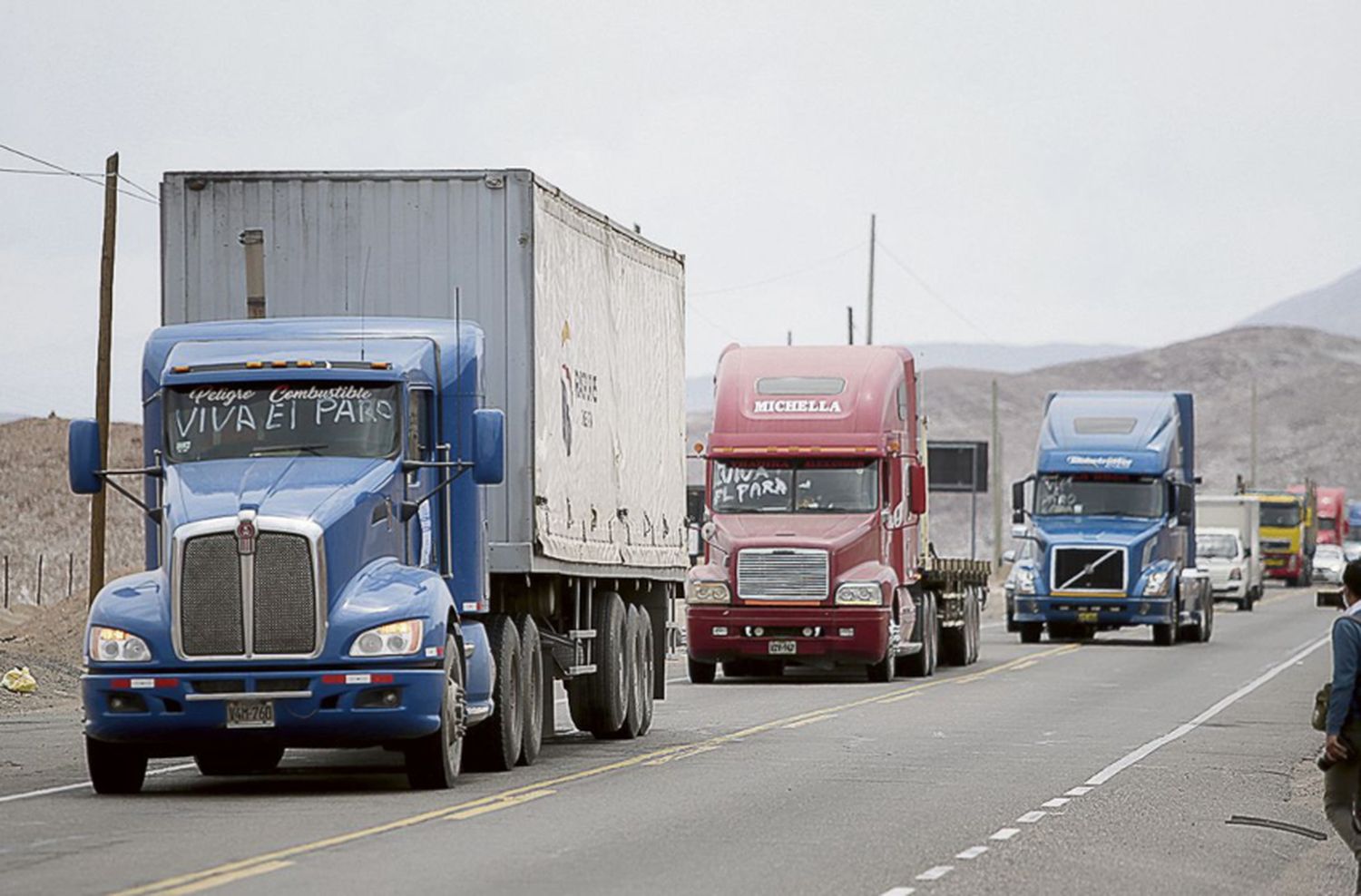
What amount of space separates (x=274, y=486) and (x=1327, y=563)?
8978 cm

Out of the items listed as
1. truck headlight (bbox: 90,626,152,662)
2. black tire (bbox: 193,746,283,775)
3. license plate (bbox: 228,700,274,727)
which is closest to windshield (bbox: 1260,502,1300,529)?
black tire (bbox: 193,746,283,775)

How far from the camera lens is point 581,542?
20.8 meters

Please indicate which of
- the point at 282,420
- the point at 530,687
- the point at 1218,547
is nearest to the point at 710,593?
the point at 530,687

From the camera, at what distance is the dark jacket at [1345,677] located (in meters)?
12.0

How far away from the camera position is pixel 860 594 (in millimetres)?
32688

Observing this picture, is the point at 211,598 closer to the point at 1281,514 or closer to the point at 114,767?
the point at 114,767

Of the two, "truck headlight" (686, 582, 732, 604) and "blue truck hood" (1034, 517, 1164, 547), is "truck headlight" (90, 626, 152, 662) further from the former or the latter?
"blue truck hood" (1034, 517, 1164, 547)

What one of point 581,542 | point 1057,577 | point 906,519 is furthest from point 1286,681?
point 581,542

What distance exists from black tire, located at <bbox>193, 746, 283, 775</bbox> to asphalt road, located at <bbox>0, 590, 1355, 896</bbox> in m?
0.21

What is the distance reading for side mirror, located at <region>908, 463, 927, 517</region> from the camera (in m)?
34.9

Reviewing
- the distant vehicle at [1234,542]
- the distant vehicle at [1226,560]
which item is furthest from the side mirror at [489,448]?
the distant vehicle at [1226,560]

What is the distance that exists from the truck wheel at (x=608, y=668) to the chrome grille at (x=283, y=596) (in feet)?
20.6

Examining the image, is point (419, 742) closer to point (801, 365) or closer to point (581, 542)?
point (581, 542)

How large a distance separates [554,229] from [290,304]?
7.12ft
